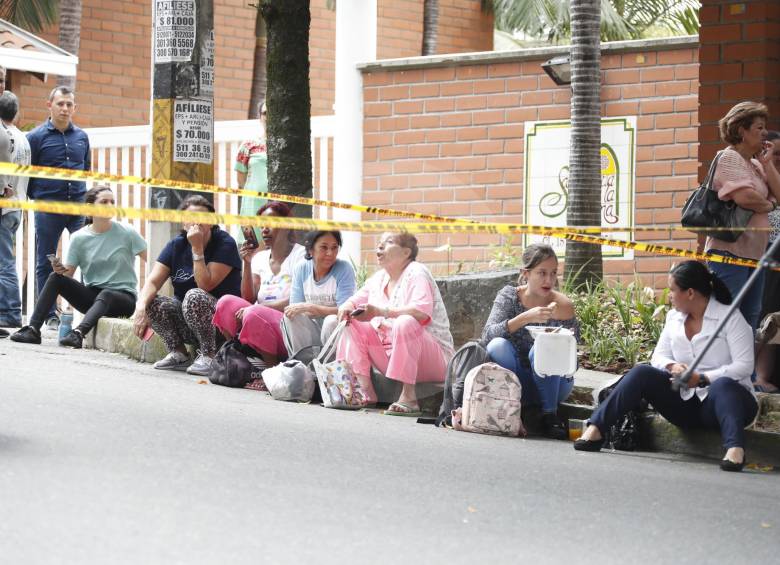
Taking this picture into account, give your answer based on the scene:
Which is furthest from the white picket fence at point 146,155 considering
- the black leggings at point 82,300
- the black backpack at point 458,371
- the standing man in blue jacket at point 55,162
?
the black backpack at point 458,371

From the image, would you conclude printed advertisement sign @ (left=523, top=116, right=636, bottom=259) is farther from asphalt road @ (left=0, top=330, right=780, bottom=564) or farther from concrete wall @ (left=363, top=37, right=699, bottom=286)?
asphalt road @ (left=0, top=330, right=780, bottom=564)

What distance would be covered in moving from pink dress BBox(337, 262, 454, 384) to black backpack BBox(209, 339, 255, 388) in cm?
87

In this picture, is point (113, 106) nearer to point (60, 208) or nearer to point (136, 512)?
point (60, 208)

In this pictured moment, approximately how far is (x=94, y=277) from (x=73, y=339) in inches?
21.4

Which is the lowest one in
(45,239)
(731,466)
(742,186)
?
(731,466)

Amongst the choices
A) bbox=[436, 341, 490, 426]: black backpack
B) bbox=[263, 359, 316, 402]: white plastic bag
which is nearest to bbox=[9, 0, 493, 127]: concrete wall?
bbox=[263, 359, 316, 402]: white plastic bag

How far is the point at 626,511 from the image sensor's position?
6.00 meters

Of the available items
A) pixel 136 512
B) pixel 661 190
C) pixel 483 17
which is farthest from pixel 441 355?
pixel 483 17

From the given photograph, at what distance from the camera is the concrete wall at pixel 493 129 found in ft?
42.7

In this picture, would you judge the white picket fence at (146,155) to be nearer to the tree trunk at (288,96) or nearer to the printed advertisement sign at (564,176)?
the printed advertisement sign at (564,176)

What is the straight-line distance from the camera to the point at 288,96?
1045 cm

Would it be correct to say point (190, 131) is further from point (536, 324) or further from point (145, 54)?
point (145, 54)

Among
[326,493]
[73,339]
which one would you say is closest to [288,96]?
[73,339]

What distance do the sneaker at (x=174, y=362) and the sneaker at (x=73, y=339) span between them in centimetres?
126
